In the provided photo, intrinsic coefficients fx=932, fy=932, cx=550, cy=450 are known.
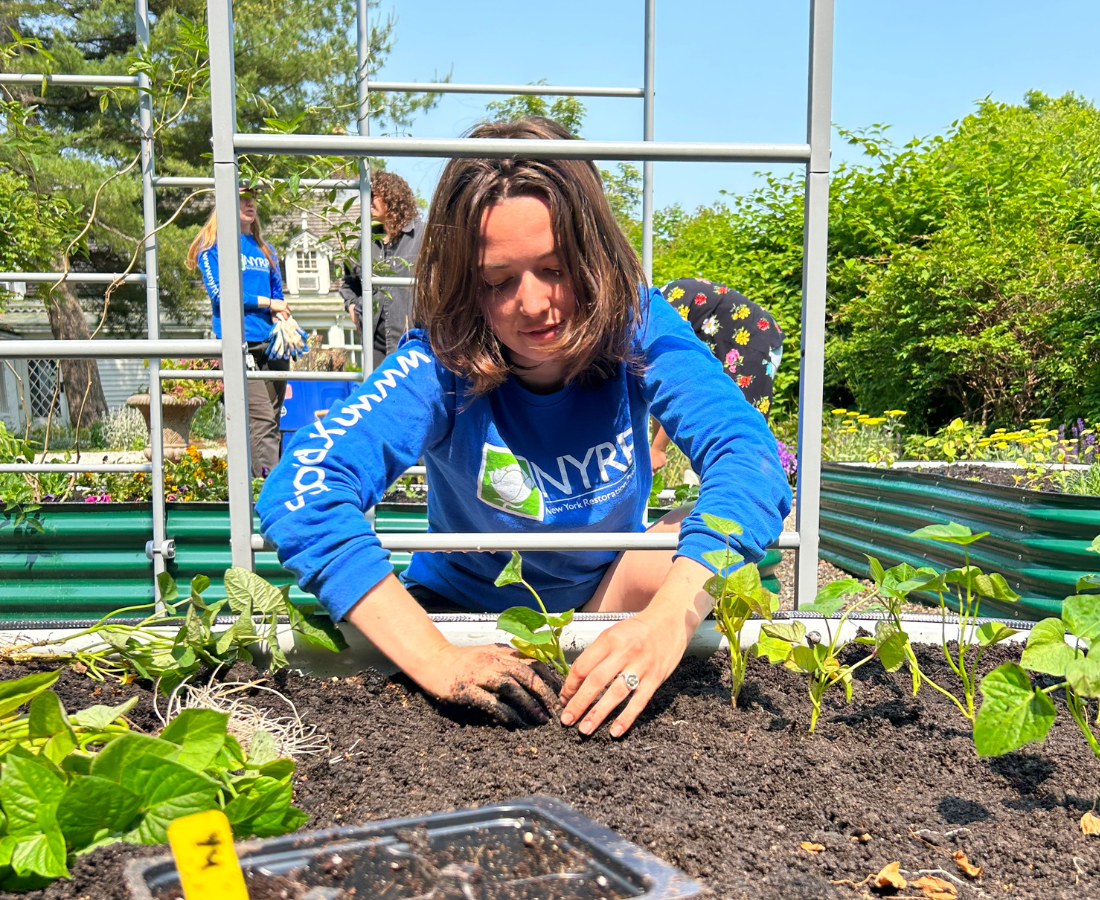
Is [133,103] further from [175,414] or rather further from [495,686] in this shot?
[495,686]

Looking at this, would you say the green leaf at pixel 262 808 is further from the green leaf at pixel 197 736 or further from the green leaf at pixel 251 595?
the green leaf at pixel 251 595

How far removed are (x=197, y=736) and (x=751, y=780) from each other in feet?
1.54

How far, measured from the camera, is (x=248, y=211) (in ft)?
14.7

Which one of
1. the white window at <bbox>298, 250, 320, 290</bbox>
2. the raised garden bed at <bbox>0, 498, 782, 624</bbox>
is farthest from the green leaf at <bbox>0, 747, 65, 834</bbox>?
the white window at <bbox>298, 250, 320, 290</bbox>

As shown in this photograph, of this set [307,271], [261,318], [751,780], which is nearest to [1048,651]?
[751,780]

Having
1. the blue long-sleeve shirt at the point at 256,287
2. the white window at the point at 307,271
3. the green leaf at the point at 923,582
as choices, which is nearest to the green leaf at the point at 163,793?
the green leaf at the point at 923,582

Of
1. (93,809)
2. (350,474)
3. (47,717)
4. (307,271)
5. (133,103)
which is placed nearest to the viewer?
(93,809)

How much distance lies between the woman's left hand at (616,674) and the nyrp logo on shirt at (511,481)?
0.51 metres

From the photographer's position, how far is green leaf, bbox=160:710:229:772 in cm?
66

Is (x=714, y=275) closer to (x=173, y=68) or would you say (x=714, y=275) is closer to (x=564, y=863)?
(x=173, y=68)

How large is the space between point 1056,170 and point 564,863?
36.0 ft

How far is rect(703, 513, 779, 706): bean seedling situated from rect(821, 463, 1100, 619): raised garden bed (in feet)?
6.89

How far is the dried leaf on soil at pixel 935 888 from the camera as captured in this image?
612mm

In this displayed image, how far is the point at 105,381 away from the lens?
66.5 feet
